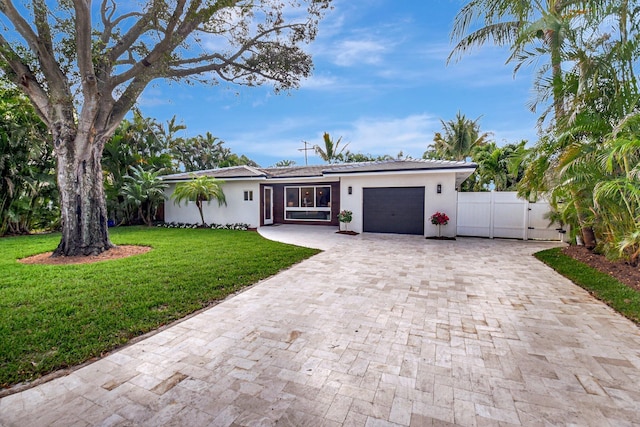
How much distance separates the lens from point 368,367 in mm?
2771

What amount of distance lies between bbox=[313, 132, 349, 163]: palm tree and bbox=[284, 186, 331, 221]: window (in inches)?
478

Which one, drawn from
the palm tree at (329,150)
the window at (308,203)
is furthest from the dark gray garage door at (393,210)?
the palm tree at (329,150)

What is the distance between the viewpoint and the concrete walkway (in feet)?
7.14

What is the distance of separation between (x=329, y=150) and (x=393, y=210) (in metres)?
16.0

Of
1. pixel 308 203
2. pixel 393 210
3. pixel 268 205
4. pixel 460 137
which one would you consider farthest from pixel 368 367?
pixel 460 137

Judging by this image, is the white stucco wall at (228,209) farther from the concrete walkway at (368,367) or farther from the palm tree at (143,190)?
the concrete walkway at (368,367)

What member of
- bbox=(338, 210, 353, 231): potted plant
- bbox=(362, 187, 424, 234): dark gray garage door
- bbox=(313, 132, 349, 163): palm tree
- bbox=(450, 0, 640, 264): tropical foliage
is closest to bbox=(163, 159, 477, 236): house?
bbox=(362, 187, 424, 234): dark gray garage door

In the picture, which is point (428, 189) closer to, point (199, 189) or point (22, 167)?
point (199, 189)

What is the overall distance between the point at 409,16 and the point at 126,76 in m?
9.07

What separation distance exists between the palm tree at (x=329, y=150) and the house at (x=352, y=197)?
39.5ft

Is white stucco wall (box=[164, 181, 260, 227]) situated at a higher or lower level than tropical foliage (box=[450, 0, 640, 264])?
lower

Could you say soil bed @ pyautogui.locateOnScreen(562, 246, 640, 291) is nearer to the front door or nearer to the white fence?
the white fence

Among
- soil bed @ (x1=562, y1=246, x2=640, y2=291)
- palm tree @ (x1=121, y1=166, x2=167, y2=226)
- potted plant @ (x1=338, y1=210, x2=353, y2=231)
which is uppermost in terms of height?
palm tree @ (x1=121, y1=166, x2=167, y2=226)

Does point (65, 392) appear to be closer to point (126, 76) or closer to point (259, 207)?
point (126, 76)
